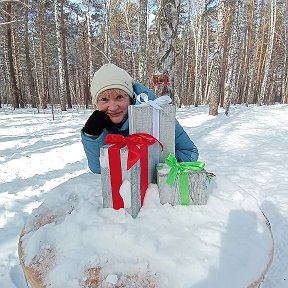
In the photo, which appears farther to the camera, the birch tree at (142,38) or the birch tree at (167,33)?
the birch tree at (142,38)

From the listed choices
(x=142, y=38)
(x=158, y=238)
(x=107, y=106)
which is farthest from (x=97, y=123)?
(x=142, y=38)

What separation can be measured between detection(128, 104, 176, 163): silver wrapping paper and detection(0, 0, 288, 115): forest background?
15.1 feet

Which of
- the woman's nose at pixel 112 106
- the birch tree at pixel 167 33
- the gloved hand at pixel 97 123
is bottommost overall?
the gloved hand at pixel 97 123

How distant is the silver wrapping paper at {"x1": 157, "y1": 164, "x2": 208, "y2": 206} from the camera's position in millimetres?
1248

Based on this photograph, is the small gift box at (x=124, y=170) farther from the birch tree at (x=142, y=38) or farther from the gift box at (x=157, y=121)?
the birch tree at (x=142, y=38)

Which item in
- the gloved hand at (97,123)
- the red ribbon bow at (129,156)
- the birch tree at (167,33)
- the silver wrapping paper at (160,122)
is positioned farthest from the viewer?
the birch tree at (167,33)

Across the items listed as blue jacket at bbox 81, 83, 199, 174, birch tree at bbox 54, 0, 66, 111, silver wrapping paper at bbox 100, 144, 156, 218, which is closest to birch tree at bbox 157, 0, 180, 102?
blue jacket at bbox 81, 83, 199, 174

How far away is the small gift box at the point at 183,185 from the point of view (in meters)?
1.25

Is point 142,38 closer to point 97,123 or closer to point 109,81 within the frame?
point 109,81

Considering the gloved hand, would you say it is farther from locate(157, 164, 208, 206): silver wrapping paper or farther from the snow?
locate(157, 164, 208, 206): silver wrapping paper

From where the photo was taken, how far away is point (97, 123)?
60.4 inches

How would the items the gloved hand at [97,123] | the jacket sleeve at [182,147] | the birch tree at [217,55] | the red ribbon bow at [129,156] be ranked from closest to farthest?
the red ribbon bow at [129,156] → the gloved hand at [97,123] → the jacket sleeve at [182,147] → the birch tree at [217,55]

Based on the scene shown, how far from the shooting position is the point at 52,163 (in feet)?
16.5

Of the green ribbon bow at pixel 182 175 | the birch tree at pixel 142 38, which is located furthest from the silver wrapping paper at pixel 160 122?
the birch tree at pixel 142 38
